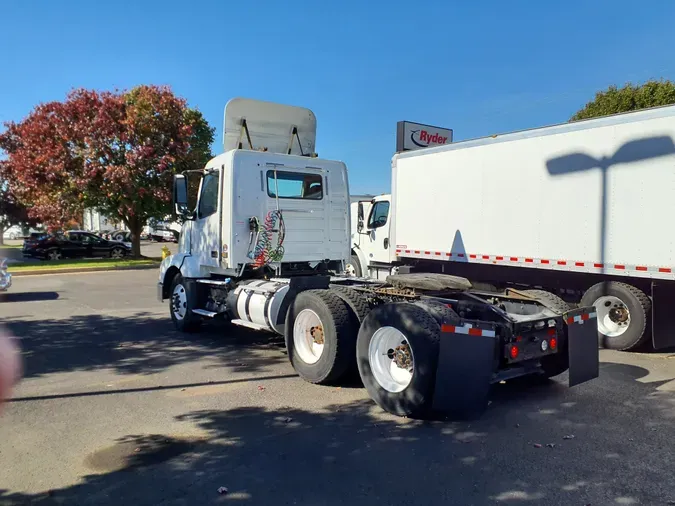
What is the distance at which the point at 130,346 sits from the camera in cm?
815

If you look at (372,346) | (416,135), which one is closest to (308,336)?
(372,346)

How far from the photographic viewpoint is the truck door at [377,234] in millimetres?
13182

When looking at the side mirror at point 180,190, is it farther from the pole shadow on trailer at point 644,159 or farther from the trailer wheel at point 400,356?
the pole shadow on trailer at point 644,159

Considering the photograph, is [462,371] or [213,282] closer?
[462,371]

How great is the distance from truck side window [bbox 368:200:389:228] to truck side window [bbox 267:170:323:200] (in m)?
4.76

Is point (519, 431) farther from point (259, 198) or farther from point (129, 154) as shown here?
point (129, 154)

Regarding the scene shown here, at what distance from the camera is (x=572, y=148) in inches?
332

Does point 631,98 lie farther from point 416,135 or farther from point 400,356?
point 400,356

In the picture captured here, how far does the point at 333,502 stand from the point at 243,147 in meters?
6.35

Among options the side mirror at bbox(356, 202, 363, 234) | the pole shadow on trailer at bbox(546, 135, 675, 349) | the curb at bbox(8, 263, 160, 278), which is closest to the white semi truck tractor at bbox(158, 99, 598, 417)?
the pole shadow on trailer at bbox(546, 135, 675, 349)

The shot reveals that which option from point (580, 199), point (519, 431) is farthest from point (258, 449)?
point (580, 199)

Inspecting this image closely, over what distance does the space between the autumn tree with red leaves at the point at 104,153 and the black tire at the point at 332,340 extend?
18.2 metres

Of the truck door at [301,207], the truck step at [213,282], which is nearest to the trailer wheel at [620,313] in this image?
the truck door at [301,207]

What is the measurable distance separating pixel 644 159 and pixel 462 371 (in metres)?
4.98
